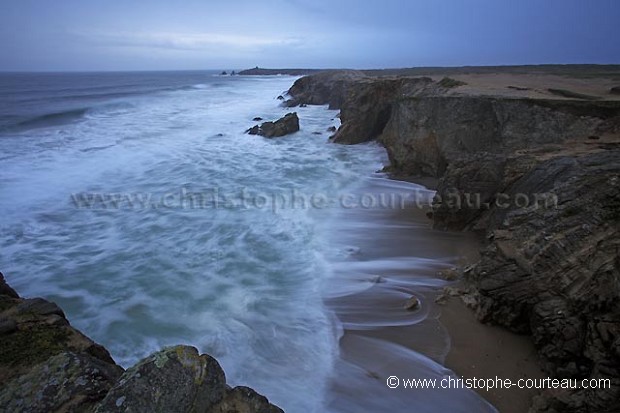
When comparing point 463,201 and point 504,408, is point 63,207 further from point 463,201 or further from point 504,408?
point 504,408

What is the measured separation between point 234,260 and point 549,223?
17.1 feet

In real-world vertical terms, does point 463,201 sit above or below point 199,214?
above

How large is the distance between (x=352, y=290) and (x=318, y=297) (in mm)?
567

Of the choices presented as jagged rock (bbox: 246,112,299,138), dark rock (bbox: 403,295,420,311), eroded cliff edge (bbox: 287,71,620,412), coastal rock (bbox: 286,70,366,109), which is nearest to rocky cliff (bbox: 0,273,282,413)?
eroded cliff edge (bbox: 287,71,620,412)

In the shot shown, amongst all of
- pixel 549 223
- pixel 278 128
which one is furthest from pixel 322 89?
pixel 549 223

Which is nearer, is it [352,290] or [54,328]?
[54,328]

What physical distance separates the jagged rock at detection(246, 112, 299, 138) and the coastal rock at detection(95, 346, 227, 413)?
58.0 feet

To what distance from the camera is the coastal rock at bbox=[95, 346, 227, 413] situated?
204cm

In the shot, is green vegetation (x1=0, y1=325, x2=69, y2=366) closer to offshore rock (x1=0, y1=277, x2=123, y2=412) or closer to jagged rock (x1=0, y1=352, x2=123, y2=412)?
offshore rock (x1=0, y1=277, x2=123, y2=412)

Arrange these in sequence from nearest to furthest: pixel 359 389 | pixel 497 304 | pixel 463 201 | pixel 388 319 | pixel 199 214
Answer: pixel 359 389, pixel 497 304, pixel 388 319, pixel 463 201, pixel 199 214

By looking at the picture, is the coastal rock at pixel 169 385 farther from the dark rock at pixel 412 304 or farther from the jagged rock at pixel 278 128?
the jagged rock at pixel 278 128

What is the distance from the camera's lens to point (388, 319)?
5191mm

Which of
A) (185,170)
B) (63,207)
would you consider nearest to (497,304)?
(63,207)

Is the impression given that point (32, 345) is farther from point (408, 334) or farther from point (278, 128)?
point (278, 128)
